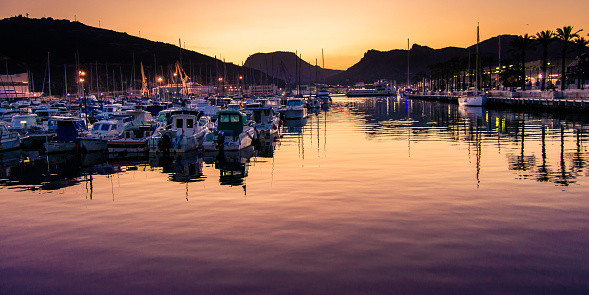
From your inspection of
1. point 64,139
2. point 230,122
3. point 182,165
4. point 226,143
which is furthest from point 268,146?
point 64,139

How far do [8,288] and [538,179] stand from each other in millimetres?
19514

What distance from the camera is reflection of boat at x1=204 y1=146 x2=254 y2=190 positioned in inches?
938

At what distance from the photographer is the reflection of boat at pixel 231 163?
23.8m

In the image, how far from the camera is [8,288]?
10.4 m

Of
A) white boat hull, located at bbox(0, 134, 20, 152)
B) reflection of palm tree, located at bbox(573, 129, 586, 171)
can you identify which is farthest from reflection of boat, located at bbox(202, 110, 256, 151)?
reflection of palm tree, located at bbox(573, 129, 586, 171)

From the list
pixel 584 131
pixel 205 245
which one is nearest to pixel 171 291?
pixel 205 245

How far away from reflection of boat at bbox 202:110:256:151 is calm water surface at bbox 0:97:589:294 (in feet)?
18.3

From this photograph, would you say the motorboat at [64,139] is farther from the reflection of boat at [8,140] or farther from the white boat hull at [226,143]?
the white boat hull at [226,143]

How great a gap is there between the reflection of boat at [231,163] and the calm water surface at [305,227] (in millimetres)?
232

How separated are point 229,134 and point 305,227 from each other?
852 inches

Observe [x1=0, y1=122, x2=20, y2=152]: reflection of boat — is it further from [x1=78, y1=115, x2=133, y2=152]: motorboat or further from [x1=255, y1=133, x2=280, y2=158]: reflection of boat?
[x1=255, y1=133, x2=280, y2=158]: reflection of boat

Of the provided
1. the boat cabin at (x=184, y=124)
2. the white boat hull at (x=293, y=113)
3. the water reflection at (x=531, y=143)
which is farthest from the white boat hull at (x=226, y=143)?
the white boat hull at (x=293, y=113)

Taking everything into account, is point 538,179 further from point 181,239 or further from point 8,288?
point 8,288

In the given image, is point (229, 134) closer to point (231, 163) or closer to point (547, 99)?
point (231, 163)
